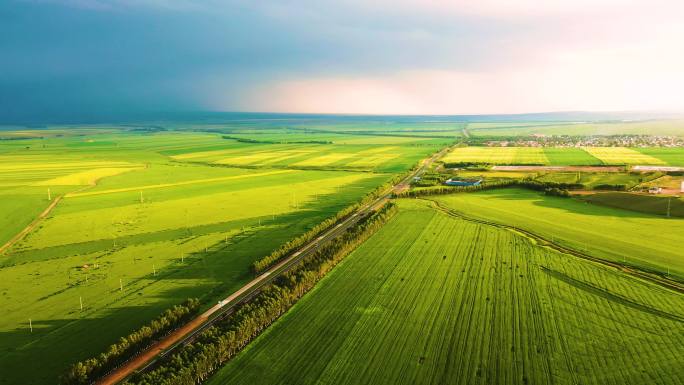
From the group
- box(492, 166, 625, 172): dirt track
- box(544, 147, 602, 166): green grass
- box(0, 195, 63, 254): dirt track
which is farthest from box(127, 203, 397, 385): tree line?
box(544, 147, 602, 166): green grass

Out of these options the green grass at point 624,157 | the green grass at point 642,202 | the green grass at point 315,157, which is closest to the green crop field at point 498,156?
the green grass at point 315,157

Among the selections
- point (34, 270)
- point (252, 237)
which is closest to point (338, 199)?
point (252, 237)

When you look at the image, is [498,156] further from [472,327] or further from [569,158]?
[472,327]

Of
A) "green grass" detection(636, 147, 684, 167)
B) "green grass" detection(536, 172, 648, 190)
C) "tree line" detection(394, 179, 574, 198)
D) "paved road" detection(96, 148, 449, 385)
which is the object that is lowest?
"paved road" detection(96, 148, 449, 385)

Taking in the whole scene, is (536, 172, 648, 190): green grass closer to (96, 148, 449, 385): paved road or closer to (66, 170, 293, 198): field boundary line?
(96, 148, 449, 385): paved road

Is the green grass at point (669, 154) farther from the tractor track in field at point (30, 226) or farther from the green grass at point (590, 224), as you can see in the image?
the tractor track in field at point (30, 226)

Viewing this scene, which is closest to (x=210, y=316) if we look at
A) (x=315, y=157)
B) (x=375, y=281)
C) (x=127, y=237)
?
(x=375, y=281)
